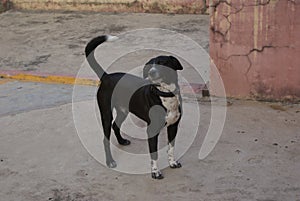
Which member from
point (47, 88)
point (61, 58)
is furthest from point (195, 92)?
point (61, 58)

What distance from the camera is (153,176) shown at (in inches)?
162

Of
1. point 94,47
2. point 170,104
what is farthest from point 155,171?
point 94,47

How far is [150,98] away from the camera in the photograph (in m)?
3.96

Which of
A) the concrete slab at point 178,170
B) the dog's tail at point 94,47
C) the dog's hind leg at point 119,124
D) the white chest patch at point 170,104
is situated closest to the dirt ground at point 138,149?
the concrete slab at point 178,170

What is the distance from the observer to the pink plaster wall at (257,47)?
17.2 feet

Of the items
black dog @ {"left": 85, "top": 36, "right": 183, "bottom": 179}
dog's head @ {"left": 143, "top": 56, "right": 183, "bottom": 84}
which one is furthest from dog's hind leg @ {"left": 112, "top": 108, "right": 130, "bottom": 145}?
dog's head @ {"left": 143, "top": 56, "right": 183, "bottom": 84}

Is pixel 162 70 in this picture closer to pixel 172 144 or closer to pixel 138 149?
pixel 172 144

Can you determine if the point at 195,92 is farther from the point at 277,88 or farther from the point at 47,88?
the point at 47,88

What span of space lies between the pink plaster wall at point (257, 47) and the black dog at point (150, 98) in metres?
1.57

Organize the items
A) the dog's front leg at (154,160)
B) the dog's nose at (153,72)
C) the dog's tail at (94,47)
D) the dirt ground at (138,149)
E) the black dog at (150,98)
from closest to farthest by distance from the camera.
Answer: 1. the dog's nose at (153,72)
2. the black dog at (150,98)
3. the dirt ground at (138,149)
4. the dog's front leg at (154,160)
5. the dog's tail at (94,47)

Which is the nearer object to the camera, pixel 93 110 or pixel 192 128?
pixel 192 128

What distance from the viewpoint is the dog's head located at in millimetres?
3727

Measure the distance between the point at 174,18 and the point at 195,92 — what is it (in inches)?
142

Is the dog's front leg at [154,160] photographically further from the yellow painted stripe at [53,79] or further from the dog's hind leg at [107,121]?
the yellow painted stripe at [53,79]
